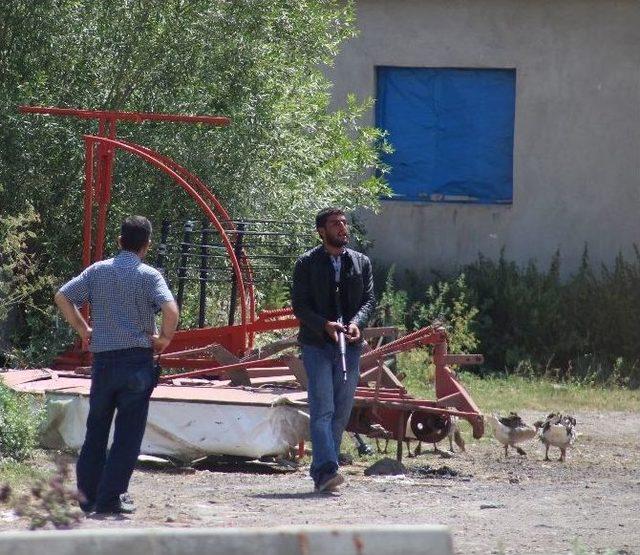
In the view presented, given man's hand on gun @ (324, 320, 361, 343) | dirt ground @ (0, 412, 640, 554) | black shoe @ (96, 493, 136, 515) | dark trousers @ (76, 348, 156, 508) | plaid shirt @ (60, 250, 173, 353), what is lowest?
dirt ground @ (0, 412, 640, 554)

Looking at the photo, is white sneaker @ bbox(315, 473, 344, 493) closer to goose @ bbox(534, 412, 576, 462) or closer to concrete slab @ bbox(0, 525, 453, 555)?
goose @ bbox(534, 412, 576, 462)

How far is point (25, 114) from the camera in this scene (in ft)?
38.8

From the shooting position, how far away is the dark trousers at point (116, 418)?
762cm

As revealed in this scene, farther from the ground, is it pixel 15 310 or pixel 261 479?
pixel 15 310

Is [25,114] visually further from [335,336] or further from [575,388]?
[575,388]

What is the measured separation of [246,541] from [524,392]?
384 inches

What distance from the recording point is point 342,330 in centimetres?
869

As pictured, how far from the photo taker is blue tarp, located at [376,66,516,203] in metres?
16.5

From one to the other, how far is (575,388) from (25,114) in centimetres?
Result: 625

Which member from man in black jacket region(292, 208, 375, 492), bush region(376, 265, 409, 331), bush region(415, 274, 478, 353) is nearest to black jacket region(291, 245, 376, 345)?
man in black jacket region(292, 208, 375, 492)

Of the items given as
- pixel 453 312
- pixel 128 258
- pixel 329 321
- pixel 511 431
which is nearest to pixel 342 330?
pixel 329 321

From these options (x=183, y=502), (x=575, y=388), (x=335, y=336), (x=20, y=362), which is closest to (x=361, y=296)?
(x=335, y=336)

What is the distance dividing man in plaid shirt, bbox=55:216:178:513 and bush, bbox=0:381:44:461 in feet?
4.51

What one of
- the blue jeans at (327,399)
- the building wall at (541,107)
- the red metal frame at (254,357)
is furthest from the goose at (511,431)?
the building wall at (541,107)
